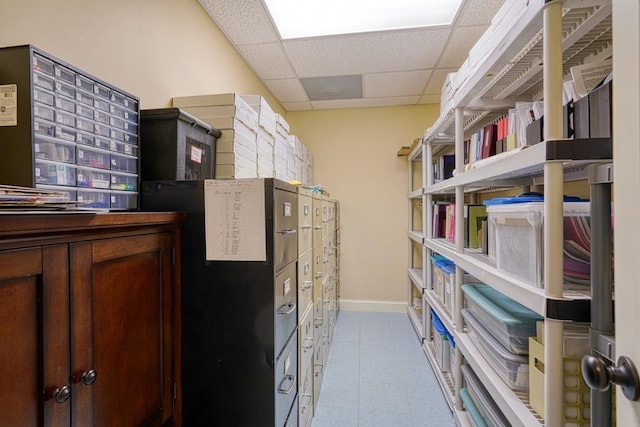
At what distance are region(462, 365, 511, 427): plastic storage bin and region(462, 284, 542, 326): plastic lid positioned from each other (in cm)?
41

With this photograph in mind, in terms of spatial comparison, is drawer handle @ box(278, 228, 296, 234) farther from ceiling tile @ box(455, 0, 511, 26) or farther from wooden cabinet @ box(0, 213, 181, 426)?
ceiling tile @ box(455, 0, 511, 26)

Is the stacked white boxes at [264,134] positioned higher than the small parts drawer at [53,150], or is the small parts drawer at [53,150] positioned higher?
the stacked white boxes at [264,134]

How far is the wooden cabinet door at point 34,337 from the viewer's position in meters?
0.49

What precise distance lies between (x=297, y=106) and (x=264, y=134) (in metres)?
1.90

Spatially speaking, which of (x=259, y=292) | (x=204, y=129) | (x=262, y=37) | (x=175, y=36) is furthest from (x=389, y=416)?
(x=262, y=37)

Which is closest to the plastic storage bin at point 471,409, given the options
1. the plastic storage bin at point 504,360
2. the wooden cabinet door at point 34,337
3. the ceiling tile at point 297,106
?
the plastic storage bin at point 504,360

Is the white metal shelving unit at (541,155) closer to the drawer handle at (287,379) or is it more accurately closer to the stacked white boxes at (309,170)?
the drawer handle at (287,379)

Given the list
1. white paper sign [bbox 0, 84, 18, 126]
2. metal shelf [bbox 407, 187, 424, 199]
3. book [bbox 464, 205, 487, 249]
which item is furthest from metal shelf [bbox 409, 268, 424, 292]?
white paper sign [bbox 0, 84, 18, 126]

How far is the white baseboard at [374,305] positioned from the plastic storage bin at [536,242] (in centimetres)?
262

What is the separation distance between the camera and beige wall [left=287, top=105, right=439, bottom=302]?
352 centimetres

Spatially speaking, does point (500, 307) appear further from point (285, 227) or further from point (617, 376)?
point (285, 227)

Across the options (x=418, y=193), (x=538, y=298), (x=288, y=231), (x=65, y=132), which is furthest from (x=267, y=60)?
(x=538, y=298)

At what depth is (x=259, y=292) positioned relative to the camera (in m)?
0.98

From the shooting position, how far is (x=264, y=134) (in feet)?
5.85
